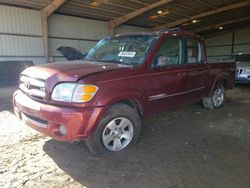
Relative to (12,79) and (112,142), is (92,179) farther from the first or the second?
(12,79)

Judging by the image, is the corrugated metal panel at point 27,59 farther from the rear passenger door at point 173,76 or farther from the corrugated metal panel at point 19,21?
the rear passenger door at point 173,76

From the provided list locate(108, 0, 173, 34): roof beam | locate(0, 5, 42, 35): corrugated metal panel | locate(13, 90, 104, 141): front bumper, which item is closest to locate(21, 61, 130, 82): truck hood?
locate(13, 90, 104, 141): front bumper

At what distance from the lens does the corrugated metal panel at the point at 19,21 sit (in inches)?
435

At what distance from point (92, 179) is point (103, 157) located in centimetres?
51

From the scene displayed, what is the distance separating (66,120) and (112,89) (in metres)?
0.70

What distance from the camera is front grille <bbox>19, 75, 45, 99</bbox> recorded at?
9.31 ft

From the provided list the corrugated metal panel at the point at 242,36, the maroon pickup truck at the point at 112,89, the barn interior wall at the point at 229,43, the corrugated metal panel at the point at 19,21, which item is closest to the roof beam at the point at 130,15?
the corrugated metal panel at the point at 19,21

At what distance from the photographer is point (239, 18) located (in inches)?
704

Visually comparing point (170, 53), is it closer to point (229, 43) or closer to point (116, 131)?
point (116, 131)

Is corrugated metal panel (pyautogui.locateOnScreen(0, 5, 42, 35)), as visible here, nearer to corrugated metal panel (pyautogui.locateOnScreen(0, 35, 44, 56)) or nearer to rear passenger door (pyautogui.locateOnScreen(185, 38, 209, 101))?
corrugated metal panel (pyautogui.locateOnScreen(0, 35, 44, 56))

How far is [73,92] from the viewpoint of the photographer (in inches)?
105

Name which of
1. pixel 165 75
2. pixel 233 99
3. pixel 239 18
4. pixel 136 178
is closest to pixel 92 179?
pixel 136 178

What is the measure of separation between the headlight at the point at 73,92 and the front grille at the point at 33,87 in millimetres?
224

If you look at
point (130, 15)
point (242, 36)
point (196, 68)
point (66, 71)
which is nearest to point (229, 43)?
point (242, 36)
